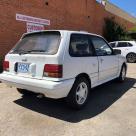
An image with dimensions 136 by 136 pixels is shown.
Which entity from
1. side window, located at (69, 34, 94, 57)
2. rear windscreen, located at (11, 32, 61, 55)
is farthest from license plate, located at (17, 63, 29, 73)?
side window, located at (69, 34, 94, 57)

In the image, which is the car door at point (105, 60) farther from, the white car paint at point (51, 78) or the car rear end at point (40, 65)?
the car rear end at point (40, 65)

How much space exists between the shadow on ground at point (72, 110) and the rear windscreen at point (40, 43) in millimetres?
1248

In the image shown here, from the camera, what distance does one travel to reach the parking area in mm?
4059

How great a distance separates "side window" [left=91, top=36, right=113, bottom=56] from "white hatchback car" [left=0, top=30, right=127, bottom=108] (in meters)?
0.05

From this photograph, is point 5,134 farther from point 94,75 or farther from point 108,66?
point 108,66

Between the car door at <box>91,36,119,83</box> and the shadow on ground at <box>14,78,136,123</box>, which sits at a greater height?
the car door at <box>91,36,119,83</box>

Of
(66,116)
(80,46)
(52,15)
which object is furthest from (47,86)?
(52,15)

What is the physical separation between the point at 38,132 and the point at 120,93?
10.6 ft

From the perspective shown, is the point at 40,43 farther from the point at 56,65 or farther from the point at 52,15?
the point at 52,15

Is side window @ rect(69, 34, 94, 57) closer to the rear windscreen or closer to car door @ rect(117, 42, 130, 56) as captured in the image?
the rear windscreen

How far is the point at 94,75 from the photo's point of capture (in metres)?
5.60

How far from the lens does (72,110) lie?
504 centimetres

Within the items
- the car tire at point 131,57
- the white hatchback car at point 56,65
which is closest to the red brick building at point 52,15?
the car tire at point 131,57

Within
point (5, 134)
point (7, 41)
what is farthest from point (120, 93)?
point (7, 41)
